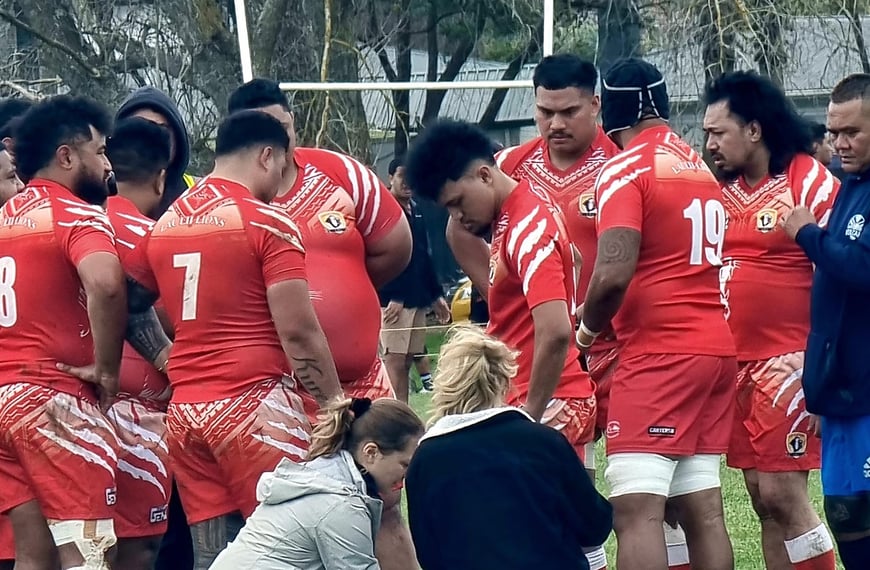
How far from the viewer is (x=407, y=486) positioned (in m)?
4.30

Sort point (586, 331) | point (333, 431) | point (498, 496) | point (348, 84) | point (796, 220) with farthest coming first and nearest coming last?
1. point (348, 84)
2. point (586, 331)
3. point (796, 220)
4. point (333, 431)
5. point (498, 496)

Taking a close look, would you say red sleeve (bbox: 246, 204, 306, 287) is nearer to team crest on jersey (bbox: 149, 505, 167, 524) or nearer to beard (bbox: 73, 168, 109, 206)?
beard (bbox: 73, 168, 109, 206)

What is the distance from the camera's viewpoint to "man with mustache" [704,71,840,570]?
19.8 feet

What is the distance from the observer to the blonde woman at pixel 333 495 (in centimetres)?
464

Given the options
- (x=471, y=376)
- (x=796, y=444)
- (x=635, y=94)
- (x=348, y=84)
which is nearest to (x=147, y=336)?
(x=471, y=376)

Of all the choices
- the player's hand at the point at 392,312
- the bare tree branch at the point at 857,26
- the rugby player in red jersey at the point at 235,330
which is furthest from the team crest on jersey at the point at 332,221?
the bare tree branch at the point at 857,26

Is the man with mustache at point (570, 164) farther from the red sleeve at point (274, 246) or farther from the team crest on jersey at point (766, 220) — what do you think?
the red sleeve at point (274, 246)

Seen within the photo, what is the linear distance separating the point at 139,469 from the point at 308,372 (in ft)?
Result: 3.68

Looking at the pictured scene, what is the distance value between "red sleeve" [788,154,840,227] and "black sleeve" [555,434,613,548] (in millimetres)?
2290

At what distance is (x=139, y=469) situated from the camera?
5.77 metres

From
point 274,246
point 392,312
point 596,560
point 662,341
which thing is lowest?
point 392,312

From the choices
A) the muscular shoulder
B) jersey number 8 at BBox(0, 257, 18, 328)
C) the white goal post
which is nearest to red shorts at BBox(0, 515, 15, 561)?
jersey number 8 at BBox(0, 257, 18, 328)

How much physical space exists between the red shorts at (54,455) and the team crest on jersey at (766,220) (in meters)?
2.86

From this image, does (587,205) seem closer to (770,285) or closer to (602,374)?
(602,374)
